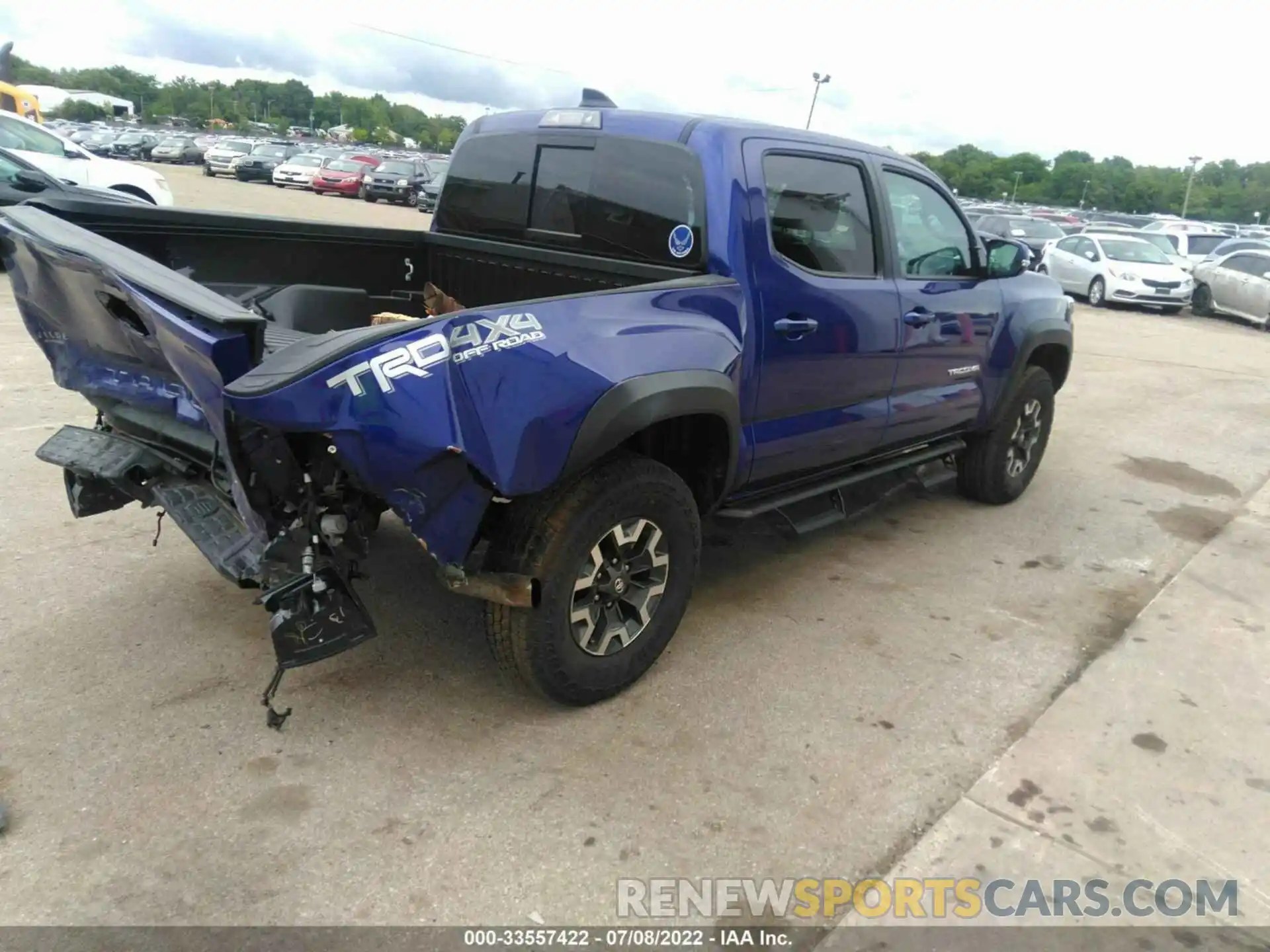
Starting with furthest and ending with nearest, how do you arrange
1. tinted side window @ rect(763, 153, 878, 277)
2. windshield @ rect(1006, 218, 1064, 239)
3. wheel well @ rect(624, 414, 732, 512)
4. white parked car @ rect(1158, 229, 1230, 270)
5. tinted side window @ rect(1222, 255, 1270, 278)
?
white parked car @ rect(1158, 229, 1230, 270) → windshield @ rect(1006, 218, 1064, 239) → tinted side window @ rect(1222, 255, 1270, 278) → tinted side window @ rect(763, 153, 878, 277) → wheel well @ rect(624, 414, 732, 512)

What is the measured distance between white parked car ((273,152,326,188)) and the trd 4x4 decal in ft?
108

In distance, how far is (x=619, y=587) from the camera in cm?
333

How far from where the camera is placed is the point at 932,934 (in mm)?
2496

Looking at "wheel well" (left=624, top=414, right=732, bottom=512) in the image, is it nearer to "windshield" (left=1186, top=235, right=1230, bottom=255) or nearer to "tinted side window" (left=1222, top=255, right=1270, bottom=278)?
"tinted side window" (left=1222, top=255, right=1270, bottom=278)

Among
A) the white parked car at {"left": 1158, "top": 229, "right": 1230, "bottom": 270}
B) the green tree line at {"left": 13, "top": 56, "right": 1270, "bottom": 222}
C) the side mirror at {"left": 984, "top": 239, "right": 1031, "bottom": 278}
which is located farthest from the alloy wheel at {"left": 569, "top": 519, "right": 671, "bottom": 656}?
the green tree line at {"left": 13, "top": 56, "right": 1270, "bottom": 222}

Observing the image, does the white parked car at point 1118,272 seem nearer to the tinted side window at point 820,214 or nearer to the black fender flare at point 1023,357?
the black fender flare at point 1023,357

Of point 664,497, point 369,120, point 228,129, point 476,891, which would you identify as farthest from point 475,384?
point 369,120

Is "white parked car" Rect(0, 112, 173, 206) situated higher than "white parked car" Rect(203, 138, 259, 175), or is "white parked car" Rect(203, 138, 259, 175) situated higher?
"white parked car" Rect(203, 138, 259, 175)

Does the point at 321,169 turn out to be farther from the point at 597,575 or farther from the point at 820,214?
the point at 597,575

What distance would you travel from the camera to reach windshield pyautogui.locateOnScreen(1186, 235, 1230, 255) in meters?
23.0

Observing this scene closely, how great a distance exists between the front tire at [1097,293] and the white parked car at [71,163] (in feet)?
53.5

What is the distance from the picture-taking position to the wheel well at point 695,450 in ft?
11.5

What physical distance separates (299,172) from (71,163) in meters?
21.9

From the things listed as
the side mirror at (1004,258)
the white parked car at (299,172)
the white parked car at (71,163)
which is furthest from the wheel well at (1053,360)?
the white parked car at (299,172)
